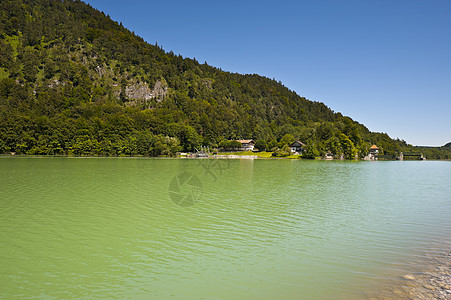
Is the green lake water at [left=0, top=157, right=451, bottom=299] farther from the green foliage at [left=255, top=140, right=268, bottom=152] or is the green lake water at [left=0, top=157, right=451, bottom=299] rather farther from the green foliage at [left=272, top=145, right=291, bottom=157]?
the green foliage at [left=255, top=140, right=268, bottom=152]

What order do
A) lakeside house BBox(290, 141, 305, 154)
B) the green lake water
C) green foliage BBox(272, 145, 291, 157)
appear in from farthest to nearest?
lakeside house BBox(290, 141, 305, 154) < green foliage BBox(272, 145, 291, 157) < the green lake water

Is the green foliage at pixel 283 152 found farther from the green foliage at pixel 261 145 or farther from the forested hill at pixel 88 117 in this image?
the green foliage at pixel 261 145

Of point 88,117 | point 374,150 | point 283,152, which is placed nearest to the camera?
point 283,152

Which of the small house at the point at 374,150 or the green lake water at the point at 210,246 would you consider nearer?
the green lake water at the point at 210,246

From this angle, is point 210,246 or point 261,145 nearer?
point 210,246

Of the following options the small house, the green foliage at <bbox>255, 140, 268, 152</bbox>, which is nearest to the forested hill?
the green foliage at <bbox>255, 140, 268, 152</bbox>

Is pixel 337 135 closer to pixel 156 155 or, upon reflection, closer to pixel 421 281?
pixel 156 155

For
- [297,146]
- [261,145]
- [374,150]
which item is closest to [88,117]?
[261,145]

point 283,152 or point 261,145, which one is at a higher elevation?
point 261,145

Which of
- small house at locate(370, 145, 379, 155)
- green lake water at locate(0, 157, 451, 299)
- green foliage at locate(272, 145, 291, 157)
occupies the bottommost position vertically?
green lake water at locate(0, 157, 451, 299)

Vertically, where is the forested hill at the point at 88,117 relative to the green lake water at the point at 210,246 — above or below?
above

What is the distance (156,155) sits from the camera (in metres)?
114

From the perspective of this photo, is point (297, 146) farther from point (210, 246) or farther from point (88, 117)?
point (210, 246)

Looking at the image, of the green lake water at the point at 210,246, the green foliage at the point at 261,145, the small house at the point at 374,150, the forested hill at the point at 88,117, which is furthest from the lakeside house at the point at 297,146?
the green lake water at the point at 210,246
